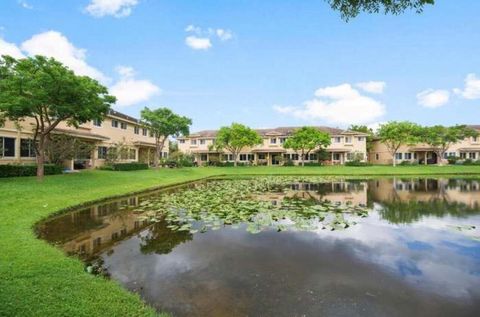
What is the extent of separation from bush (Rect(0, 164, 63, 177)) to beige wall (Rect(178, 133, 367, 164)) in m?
26.4

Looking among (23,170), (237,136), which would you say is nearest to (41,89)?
(23,170)

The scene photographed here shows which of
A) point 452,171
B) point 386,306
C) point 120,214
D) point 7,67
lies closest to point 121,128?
point 7,67

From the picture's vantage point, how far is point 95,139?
25.5m

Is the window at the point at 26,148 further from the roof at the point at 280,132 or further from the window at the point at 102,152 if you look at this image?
the roof at the point at 280,132

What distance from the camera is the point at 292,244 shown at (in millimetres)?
6539

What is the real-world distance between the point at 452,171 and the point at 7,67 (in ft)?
123

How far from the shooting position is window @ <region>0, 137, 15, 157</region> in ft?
60.2

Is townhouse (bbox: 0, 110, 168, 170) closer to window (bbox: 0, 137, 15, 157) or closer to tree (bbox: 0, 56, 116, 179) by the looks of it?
window (bbox: 0, 137, 15, 157)

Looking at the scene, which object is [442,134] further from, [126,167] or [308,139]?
[126,167]

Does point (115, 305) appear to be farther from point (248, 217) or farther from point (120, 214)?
point (120, 214)

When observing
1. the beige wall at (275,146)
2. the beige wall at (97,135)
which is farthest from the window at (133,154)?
the beige wall at (275,146)

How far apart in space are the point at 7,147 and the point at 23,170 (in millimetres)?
2801

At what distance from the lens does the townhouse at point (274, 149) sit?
143 ft

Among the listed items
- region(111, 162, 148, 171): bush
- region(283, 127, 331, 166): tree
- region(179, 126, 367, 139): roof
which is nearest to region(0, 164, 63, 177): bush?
region(111, 162, 148, 171): bush
